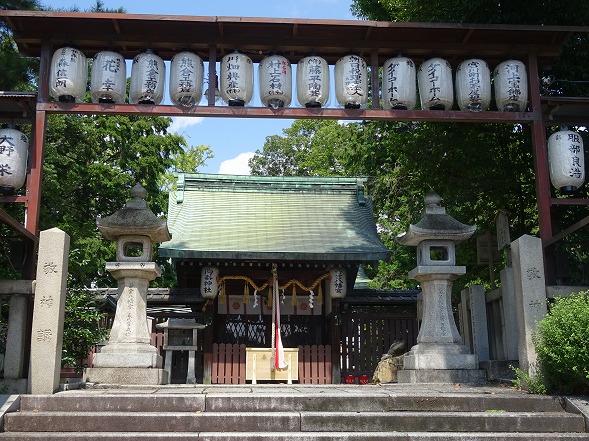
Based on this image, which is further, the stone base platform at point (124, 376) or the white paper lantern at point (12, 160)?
the stone base platform at point (124, 376)

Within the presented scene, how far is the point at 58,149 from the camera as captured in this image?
17.2m

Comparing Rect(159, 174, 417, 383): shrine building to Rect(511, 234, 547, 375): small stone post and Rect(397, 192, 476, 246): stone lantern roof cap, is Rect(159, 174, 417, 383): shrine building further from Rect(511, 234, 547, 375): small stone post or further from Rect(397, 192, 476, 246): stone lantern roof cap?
Rect(511, 234, 547, 375): small stone post

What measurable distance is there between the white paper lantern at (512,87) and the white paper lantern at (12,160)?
7.01 meters

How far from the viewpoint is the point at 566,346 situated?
6.98 metres

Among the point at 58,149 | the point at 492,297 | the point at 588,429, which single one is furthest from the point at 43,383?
the point at 58,149

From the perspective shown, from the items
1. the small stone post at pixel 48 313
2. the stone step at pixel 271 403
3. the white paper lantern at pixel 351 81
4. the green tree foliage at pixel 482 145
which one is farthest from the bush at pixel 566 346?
the small stone post at pixel 48 313

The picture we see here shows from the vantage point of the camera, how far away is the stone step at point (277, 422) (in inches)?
246

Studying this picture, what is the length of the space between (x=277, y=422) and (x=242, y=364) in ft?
28.4

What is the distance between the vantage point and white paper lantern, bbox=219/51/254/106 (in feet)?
31.5

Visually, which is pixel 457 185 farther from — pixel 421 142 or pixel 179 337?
pixel 179 337

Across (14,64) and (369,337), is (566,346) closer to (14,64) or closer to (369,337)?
(369,337)

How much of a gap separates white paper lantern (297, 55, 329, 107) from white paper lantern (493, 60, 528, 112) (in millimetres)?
2650

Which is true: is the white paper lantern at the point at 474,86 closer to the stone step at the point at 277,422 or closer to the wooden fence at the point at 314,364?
the stone step at the point at 277,422

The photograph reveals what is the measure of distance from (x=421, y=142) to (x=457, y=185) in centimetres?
121
